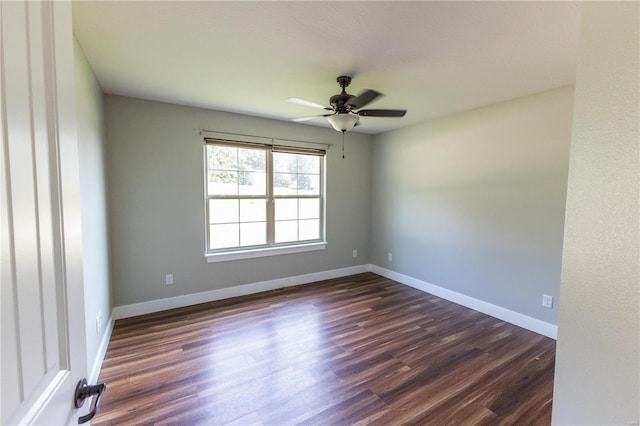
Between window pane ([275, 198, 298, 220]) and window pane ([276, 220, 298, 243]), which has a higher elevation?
window pane ([275, 198, 298, 220])

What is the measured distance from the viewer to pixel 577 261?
76 centimetres

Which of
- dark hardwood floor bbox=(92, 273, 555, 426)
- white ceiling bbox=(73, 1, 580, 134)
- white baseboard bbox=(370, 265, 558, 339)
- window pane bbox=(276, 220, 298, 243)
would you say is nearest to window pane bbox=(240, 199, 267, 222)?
window pane bbox=(276, 220, 298, 243)

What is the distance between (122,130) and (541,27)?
372 cm

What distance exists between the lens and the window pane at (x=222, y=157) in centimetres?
363

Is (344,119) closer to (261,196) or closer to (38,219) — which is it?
(261,196)

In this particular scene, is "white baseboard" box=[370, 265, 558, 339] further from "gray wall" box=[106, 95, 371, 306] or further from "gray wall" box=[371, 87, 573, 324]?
"gray wall" box=[106, 95, 371, 306]

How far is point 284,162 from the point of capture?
4195mm

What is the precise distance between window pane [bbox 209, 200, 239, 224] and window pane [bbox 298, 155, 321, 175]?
115cm

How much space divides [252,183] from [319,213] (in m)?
1.21

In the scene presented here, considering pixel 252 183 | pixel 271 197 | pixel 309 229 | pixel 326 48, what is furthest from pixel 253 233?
pixel 326 48

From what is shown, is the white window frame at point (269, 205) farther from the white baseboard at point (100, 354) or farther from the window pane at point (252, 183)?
the white baseboard at point (100, 354)

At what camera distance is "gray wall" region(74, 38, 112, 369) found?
197 centimetres

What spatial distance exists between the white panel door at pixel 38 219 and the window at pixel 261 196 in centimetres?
299

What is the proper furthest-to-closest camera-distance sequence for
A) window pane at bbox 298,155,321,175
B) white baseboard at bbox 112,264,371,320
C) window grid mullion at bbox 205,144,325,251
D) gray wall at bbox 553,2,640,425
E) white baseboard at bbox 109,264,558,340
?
window pane at bbox 298,155,321,175 < window grid mullion at bbox 205,144,325,251 < white baseboard at bbox 112,264,371,320 < white baseboard at bbox 109,264,558,340 < gray wall at bbox 553,2,640,425
